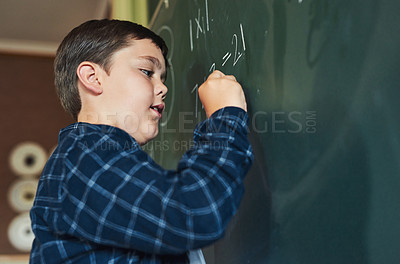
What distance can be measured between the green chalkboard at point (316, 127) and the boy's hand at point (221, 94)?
36 millimetres

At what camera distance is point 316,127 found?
0.50m

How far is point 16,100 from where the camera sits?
3449 mm

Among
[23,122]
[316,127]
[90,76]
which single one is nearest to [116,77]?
[90,76]

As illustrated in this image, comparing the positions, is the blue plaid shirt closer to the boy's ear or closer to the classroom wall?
the boy's ear

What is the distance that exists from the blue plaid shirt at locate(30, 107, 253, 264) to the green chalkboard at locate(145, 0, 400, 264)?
0.25 feet

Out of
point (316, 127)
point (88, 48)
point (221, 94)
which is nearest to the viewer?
point (316, 127)

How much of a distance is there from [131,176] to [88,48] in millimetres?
328

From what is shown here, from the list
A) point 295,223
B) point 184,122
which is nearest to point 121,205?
point 295,223

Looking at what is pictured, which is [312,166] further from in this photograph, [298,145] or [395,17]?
[395,17]

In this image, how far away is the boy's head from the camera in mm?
696

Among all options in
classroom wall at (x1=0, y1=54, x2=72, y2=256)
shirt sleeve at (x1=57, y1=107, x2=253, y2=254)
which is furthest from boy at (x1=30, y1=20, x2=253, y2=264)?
classroom wall at (x1=0, y1=54, x2=72, y2=256)

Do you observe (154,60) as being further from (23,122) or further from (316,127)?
(23,122)

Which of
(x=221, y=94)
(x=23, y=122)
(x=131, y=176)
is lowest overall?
(x=23, y=122)

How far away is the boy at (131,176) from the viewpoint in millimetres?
511
